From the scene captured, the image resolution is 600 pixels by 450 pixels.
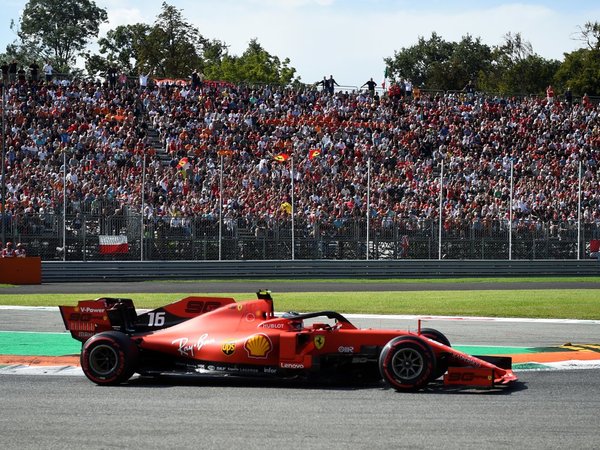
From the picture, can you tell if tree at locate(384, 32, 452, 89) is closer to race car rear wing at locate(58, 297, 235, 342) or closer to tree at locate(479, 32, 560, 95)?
tree at locate(479, 32, 560, 95)

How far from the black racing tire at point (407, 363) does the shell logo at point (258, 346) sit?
3.95 ft

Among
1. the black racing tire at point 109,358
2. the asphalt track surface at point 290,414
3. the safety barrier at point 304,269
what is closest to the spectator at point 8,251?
the safety barrier at point 304,269

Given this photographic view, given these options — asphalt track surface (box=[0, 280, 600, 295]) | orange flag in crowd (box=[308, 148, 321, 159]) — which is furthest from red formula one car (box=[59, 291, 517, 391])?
orange flag in crowd (box=[308, 148, 321, 159])

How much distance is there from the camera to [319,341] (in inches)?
404

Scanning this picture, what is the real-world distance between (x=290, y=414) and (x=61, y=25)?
3422 inches

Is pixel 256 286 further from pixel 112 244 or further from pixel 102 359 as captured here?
pixel 102 359

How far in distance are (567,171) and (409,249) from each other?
9.28m

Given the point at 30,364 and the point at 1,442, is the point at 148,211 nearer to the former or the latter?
the point at 30,364

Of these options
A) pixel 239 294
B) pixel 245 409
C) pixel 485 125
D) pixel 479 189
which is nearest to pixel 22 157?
pixel 239 294

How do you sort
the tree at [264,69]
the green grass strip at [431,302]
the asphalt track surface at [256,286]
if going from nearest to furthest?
the green grass strip at [431,302] < the asphalt track surface at [256,286] < the tree at [264,69]

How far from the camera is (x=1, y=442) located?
7.70 meters

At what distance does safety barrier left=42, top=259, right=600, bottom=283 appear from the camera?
104 ft

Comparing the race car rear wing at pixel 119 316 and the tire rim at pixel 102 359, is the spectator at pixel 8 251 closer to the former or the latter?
the race car rear wing at pixel 119 316

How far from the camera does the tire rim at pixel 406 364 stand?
9.91m
